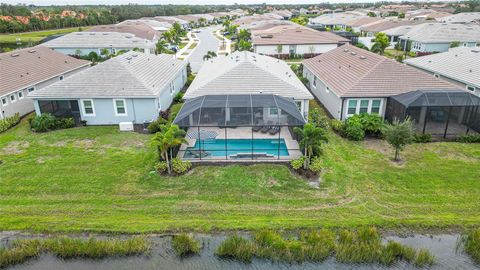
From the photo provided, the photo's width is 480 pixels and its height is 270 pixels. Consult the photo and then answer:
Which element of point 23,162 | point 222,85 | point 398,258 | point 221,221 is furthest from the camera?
point 222,85

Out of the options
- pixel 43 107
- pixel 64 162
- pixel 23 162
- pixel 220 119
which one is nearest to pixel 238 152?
pixel 220 119

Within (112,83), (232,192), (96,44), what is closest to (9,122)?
(112,83)

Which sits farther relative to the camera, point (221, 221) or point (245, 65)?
point (245, 65)

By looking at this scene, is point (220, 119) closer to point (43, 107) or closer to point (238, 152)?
point (238, 152)

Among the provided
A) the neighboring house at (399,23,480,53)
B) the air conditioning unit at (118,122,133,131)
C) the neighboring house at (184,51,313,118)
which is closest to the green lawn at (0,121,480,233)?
the air conditioning unit at (118,122,133,131)

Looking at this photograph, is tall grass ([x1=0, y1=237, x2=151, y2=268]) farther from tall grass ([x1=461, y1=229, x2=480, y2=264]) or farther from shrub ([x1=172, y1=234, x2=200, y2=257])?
tall grass ([x1=461, y1=229, x2=480, y2=264])
